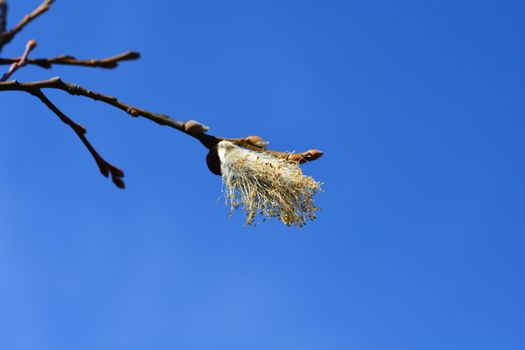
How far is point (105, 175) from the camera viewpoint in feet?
7.50

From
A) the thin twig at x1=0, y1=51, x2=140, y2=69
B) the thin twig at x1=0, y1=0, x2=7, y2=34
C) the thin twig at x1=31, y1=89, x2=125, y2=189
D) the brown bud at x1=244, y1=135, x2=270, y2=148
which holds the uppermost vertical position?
the brown bud at x1=244, y1=135, x2=270, y2=148

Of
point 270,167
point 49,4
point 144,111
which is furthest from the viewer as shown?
point 270,167

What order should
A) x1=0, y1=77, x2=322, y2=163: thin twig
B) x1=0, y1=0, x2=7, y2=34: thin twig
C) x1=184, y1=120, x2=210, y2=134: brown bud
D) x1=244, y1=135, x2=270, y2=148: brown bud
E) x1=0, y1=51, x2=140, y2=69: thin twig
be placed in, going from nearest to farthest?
x1=0, y1=0, x2=7, y2=34: thin twig
x1=0, y1=51, x2=140, y2=69: thin twig
x1=0, y1=77, x2=322, y2=163: thin twig
x1=184, y1=120, x2=210, y2=134: brown bud
x1=244, y1=135, x2=270, y2=148: brown bud

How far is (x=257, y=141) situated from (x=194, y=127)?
36 centimetres

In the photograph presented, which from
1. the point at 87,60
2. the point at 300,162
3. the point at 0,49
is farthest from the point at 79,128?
the point at 300,162

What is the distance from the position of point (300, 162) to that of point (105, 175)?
0.79m

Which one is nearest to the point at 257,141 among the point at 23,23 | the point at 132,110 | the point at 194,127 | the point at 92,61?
the point at 194,127

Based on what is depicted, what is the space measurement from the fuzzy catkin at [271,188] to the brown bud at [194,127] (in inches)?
10.5

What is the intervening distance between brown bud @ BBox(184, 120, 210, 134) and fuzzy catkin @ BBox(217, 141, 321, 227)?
0.27 metres

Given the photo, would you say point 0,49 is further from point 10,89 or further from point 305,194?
point 305,194

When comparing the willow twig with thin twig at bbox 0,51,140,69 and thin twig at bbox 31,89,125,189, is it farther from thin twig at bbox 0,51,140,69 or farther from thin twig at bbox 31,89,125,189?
thin twig at bbox 0,51,140,69

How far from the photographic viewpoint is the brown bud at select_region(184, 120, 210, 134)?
7.43ft

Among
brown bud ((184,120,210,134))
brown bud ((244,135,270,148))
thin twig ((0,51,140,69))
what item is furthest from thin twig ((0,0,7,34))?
brown bud ((244,135,270,148))

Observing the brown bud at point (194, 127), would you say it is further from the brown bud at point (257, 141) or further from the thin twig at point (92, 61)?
the thin twig at point (92, 61)
